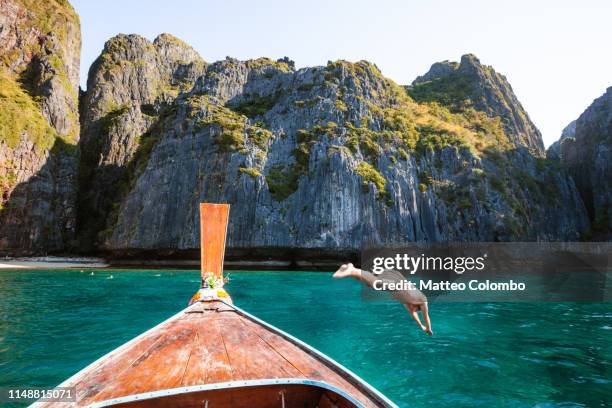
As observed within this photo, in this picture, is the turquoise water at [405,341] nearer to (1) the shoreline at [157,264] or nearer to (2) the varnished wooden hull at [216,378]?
(2) the varnished wooden hull at [216,378]

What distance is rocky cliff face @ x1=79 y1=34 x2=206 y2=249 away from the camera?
69875 millimetres

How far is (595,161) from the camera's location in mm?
69375

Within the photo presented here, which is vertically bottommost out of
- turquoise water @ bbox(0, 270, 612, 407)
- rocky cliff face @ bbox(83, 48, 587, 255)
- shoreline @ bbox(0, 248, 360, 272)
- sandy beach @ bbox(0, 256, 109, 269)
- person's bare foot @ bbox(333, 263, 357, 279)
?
sandy beach @ bbox(0, 256, 109, 269)

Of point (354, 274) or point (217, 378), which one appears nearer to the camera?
point (354, 274)

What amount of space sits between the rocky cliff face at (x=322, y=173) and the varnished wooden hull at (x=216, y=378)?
41.9 metres

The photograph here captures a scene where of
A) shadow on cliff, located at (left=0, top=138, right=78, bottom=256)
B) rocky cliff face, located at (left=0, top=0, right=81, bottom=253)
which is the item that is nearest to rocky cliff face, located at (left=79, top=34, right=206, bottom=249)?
shadow on cliff, located at (left=0, top=138, right=78, bottom=256)

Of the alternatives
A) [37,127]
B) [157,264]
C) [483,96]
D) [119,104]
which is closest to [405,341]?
[157,264]

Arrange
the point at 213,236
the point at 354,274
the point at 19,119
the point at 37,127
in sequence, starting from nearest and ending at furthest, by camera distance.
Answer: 1. the point at 354,274
2. the point at 213,236
3. the point at 19,119
4. the point at 37,127

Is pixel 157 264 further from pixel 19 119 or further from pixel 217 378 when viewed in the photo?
pixel 217 378

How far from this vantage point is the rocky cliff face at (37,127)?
191ft

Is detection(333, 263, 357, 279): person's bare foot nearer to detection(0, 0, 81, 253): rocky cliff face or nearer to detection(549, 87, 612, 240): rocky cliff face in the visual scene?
detection(0, 0, 81, 253): rocky cliff face

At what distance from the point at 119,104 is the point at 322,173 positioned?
62.2m

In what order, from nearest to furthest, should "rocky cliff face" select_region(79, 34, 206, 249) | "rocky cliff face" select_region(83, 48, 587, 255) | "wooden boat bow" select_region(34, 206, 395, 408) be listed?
1. "wooden boat bow" select_region(34, 206, 395, 408)
2. "rocky cliff face" select_region(83, 48, 587, 255)
3. "rocky cliff face" select_region(79, 34, 206, 249)

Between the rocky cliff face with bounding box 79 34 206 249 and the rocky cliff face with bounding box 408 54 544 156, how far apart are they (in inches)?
2395
